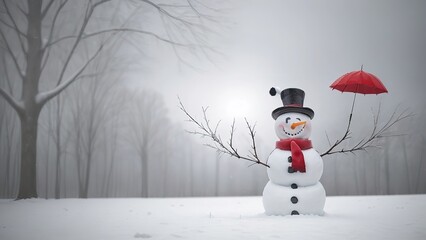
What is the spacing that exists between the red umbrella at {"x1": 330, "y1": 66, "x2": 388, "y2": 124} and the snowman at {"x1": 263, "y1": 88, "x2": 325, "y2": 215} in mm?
711

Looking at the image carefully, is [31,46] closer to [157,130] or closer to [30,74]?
[30,74]

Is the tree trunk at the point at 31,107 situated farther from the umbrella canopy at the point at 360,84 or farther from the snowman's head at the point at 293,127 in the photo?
the umbrella canopy at the point at 360,84

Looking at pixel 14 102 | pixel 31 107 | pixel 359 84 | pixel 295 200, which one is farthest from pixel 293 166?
pixel 14 102

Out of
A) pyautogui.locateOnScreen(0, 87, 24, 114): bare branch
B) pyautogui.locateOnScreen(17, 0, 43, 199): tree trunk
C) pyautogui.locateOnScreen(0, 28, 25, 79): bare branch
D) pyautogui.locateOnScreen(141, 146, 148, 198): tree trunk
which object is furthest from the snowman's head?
pyautogui.locateOnScreen(141, 146, 148, 198): tree trunk

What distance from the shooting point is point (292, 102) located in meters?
5.90

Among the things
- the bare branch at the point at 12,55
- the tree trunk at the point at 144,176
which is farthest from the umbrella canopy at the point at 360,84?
the tree trunk at the point at 144,176

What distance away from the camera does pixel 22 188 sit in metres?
8.91

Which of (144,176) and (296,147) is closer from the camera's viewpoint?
(296,147)

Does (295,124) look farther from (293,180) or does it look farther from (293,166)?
(293,180)

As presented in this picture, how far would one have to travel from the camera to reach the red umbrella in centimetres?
533

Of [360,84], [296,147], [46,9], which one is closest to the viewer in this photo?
[360,84]

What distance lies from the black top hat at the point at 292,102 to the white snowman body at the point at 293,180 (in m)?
0.07

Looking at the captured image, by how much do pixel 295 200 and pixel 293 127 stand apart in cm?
121

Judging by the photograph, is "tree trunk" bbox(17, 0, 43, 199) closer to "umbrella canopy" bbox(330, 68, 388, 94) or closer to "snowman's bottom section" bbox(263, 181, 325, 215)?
"snowman's bottom section" bbox(263, 181, 325, 215)
